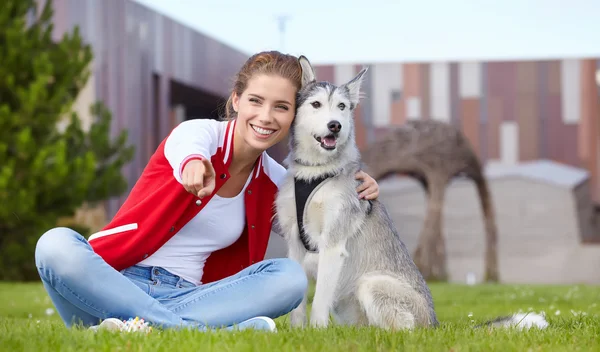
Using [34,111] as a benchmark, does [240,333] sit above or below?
below

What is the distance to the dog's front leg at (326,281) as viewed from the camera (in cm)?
356

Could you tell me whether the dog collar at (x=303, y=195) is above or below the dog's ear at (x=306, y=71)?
below

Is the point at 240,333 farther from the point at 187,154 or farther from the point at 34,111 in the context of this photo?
the point at 34,111

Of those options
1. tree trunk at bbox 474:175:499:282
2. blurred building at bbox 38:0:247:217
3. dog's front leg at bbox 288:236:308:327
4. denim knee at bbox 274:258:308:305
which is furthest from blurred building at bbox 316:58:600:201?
denim knee at bbox 274:258:308:305

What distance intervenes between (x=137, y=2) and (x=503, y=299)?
9.73 metres

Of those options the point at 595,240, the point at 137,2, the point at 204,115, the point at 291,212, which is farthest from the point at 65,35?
the point at 595,240

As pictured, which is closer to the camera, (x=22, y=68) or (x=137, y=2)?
(x=22, y=68)

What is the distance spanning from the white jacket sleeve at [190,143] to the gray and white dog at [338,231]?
49cm

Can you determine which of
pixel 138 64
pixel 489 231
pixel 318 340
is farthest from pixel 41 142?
pixel 318 340

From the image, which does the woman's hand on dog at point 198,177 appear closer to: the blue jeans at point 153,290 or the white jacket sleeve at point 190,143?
the white jacket sleeve at point 190,143

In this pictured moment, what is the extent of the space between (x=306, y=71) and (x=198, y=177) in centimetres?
110

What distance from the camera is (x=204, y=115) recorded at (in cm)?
1998

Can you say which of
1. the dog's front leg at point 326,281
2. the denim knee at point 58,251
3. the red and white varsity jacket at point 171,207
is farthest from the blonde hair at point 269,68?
the denim knee at point 58,251

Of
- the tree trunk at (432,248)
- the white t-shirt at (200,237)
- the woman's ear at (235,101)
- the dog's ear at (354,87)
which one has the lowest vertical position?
the tree trunk at (432,248)
